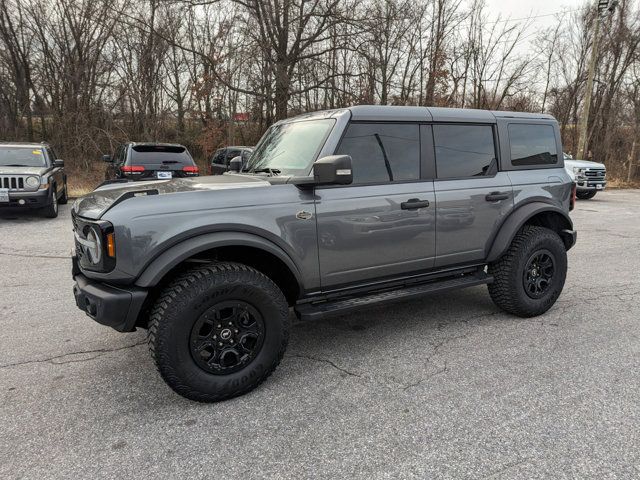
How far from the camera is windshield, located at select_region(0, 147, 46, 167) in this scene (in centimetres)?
975

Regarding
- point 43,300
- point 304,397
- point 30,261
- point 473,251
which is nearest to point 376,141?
point 473,251

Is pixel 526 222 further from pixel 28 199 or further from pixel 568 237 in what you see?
pixel 28 199

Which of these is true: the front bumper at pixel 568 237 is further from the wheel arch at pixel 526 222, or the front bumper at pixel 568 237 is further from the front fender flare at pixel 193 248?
the front fender flare at pixel 193 248

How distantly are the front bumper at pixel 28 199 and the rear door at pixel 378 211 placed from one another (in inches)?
328

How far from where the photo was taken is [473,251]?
397 cm

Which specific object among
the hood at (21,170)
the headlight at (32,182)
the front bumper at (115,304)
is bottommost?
the front bumper at (115,304)

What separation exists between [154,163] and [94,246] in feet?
26.5

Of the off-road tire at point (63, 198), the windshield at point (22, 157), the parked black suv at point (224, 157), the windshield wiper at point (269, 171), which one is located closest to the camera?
the windshield wiper at point (269, 171)

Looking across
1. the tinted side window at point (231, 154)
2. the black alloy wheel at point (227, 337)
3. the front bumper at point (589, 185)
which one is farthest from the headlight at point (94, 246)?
the front bumper at point (589, 185)

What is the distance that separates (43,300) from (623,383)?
528 cm

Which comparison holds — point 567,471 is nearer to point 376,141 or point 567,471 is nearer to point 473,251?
point 473,251

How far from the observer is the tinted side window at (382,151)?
134 inches

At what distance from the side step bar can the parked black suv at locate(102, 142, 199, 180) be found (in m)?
7.81

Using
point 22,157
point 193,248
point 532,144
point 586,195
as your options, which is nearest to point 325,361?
point 193,248
